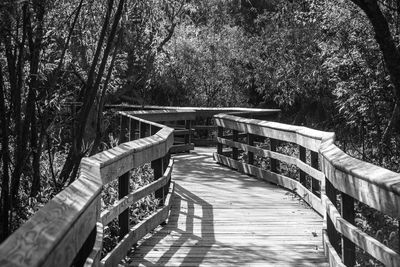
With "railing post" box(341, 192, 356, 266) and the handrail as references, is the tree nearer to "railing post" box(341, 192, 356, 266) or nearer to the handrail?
the handrail

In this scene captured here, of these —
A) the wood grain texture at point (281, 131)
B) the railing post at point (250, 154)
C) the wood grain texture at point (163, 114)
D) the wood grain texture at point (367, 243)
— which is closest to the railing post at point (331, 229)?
the wood grain texture at point (367, 243)

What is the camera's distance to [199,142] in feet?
62.7

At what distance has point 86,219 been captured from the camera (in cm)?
305

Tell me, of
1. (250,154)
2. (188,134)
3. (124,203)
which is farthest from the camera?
(188,134)

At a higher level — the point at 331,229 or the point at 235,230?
the point at 331,229

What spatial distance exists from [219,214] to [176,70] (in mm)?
16253

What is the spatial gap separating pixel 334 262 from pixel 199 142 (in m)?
14.2

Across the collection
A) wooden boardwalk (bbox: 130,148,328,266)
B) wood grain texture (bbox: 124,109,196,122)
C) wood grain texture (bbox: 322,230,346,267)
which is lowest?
wooden boardwalk (bbox: 130,148,328,266)

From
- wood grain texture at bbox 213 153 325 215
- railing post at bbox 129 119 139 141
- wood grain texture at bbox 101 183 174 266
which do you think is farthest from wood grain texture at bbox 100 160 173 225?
railing post at bbox 129 119 139 141

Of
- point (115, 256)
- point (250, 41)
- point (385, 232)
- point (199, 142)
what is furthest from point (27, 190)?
point (250, 41)

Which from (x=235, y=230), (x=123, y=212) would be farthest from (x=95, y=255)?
(x=235, y=230)

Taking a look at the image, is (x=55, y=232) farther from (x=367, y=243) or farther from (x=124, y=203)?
(x=124, y=203)

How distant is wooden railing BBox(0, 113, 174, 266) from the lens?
1976mm

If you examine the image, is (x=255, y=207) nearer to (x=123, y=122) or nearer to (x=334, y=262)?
(x=334, y=262)
